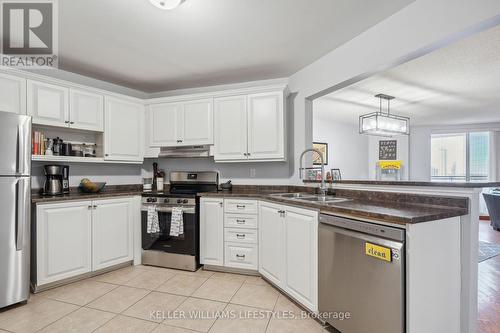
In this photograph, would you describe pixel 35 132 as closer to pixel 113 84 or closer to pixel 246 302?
pixel 113 84

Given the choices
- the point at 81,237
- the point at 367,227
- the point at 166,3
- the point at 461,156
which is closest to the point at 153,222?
the point at 81,237

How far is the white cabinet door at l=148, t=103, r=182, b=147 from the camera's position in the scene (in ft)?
10.8

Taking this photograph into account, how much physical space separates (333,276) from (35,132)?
10.4 feet

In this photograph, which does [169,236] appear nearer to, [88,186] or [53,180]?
[88,186]

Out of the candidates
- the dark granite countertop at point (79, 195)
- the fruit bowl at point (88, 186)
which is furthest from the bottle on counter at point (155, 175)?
the fruit bowl at point (88, 186)

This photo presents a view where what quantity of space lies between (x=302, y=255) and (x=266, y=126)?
1.55 m

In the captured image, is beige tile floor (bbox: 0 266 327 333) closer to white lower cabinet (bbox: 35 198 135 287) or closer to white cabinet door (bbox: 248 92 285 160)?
white lower cabinet (bbox: 35 198 135 287)

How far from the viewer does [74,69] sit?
293 centimetres

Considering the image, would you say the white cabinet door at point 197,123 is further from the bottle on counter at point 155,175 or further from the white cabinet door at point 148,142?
the bottle on counter at point 155,175

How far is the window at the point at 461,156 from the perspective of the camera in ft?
21.2

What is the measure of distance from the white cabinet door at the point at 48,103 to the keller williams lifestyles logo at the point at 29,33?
Answer: 0.34 m

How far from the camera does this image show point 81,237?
2525 millimetres

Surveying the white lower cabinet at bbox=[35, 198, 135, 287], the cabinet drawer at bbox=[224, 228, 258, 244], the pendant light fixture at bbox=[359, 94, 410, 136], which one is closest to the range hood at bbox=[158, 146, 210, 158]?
the white lower cabinet at bbox=[35, 198, 135, 287]

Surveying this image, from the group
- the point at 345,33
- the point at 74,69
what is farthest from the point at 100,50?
the point at 345,33
